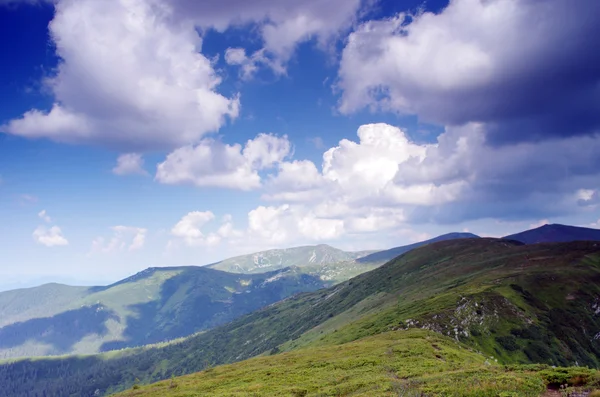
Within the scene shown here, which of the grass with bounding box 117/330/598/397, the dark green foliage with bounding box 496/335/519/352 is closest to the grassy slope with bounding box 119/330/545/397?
the grass with bounding box 117/330/598/397

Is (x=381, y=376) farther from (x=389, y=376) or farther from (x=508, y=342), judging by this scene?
(x=508, y=342)

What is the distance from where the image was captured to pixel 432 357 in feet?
195

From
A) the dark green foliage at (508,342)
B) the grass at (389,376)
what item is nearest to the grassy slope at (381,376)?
the grass at (389,376)

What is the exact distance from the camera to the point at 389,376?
46844mm

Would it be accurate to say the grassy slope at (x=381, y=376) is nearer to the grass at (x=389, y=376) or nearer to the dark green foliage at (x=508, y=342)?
the grass at (x=389, y=376)

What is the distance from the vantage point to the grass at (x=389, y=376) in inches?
1326

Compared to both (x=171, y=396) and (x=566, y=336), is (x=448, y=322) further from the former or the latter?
(x=171, y=396)

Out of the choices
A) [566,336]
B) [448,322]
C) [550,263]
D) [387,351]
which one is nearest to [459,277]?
[550,263]

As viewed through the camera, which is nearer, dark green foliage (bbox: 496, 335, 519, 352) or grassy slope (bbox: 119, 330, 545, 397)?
grassy slope (bbox: 119, 330, 545, 397)

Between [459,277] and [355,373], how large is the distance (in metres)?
132

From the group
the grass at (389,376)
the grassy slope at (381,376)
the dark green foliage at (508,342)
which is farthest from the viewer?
the dark green foliage at (508,342)

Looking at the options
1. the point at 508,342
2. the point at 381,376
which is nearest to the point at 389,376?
the point at 381,376

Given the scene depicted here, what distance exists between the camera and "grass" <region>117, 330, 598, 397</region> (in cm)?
3369

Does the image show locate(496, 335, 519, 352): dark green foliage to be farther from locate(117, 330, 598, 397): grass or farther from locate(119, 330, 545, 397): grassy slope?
locate(119, 330, 545, 397): grassy slope
